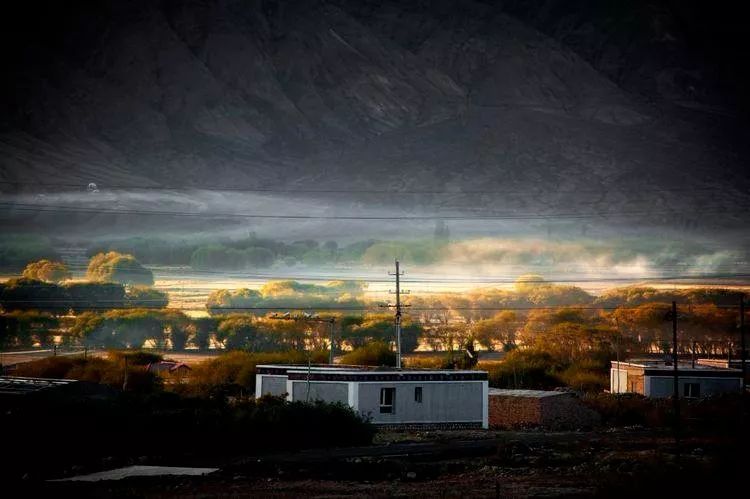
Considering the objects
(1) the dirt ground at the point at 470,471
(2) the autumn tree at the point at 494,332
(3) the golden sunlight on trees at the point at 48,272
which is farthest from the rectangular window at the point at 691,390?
(3) the golden sunlight on trees at the point at 48,272

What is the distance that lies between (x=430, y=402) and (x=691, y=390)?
23167 millimetres

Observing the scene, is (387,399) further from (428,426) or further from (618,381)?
(618,381)

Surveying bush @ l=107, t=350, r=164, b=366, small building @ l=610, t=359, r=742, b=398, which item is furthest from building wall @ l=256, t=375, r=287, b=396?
bush @ l=107, t=350, r=164, b=366

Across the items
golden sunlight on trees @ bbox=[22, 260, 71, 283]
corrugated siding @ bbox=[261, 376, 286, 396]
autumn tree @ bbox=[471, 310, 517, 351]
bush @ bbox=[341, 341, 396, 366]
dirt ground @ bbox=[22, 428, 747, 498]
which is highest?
golden sunlight on trees @ bbox=[22, 260, 71, 283]

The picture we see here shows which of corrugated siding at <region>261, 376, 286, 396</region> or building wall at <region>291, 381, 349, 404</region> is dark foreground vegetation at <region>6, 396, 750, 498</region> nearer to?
building wall at <region>291, 381, 349, 404</region>

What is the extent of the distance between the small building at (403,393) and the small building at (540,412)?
273cm

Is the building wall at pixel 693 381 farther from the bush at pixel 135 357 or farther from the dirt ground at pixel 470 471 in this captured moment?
the bush at pixel 135 357

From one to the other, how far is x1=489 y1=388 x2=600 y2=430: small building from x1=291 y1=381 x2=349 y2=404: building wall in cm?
951

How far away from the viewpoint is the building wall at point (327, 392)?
223 ft

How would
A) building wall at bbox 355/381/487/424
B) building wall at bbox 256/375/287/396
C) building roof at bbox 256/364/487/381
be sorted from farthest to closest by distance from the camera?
1. building wall at bbox 256/375/287/396
2. building wall at bbox 355/381/487/424
3. building roof at bbox 256/364/487/381

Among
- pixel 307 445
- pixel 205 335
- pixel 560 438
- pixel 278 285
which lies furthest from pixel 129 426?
pixel 278 285

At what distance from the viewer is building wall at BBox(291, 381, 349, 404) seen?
6800 cm

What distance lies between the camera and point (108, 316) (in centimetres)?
13900

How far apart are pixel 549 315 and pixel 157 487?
10836 centimetres
